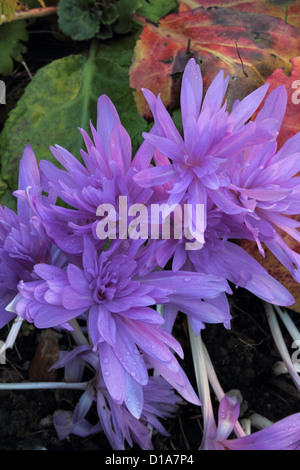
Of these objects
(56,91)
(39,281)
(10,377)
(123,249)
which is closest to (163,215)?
(123,249)

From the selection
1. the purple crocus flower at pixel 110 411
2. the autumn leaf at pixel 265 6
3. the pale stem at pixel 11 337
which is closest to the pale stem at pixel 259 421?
the purple crocus flower at pixel 110 411

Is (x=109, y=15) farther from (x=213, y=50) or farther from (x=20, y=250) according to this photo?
(x=20, y=250)

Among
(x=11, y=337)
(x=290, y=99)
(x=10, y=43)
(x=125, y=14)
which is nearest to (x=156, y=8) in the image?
(x=125, y=14)

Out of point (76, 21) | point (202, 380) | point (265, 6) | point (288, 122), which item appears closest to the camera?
point (202, 380)

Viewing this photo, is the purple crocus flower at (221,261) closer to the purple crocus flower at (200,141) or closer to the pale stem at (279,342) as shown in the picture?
the purple crocus flower at (200,141)

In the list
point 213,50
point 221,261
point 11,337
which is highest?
point 213,50

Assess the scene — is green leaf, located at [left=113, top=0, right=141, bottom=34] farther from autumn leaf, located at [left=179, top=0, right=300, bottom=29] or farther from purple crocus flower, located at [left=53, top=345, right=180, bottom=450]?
purple crocus flower, located at [left=53, top=345, right=180, bottom=450]
